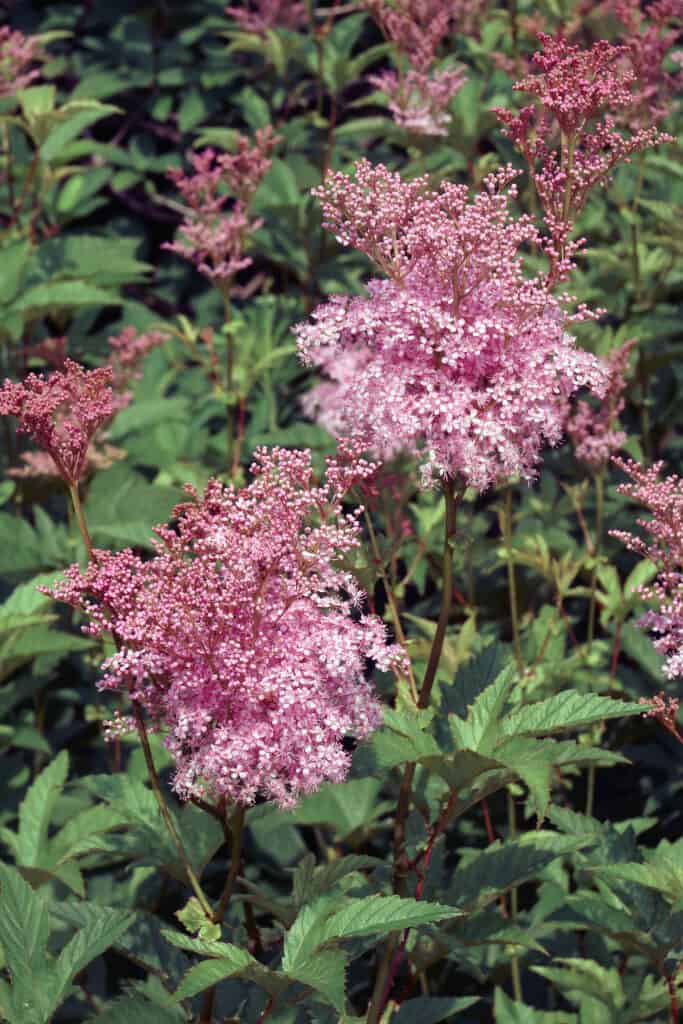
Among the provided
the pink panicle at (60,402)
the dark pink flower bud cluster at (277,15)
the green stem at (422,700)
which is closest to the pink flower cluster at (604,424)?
the green stem at (422,700)

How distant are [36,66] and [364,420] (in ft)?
14.4

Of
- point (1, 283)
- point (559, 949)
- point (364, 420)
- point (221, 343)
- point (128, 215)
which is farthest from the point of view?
point (128, 215)

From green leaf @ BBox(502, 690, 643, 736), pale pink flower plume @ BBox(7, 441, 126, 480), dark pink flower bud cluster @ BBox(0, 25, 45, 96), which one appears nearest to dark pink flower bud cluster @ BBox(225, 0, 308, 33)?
dark pink flower bud cluster @ BBox(0, 25, 45, 96)

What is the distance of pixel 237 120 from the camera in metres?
5.92

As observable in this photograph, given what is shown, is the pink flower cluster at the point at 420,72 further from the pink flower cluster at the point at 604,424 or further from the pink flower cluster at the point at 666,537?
the pink flower cluster at the point at 666,537

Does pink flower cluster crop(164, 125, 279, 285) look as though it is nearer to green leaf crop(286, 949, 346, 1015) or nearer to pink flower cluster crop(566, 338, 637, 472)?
pink flower cluster crop(566, 338, 637, 472)

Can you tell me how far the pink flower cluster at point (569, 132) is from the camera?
2402mm

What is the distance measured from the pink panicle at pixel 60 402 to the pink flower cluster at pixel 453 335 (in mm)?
453

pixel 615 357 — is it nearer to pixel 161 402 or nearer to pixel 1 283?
pixel 161 402

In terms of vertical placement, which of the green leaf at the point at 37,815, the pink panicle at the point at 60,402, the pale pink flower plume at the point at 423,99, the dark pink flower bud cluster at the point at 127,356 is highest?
the pale pink flower plume at the point at 423,99

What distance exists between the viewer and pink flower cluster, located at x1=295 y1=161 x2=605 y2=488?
226 cm

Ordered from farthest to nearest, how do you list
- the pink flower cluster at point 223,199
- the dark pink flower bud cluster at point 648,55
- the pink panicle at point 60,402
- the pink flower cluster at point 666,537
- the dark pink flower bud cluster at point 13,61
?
the dark pink flower bud cluster at point 13,61 < the pink flower cluster at point 223,199 < the dark pink flower bud cluster at point 648,55 < the pink flower cluster at point 666,537 < the pink panicle at point 60,402

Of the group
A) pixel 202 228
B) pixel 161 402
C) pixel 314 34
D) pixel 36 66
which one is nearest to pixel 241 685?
pixel 202 228

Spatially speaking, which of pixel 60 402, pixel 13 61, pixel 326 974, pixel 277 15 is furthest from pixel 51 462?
pixel 277 15
